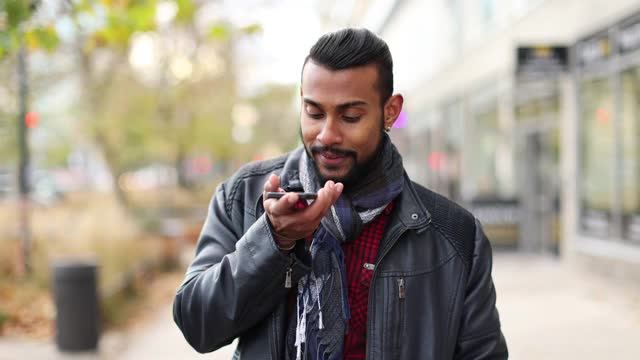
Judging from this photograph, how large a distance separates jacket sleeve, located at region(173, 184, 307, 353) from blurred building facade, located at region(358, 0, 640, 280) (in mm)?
11234

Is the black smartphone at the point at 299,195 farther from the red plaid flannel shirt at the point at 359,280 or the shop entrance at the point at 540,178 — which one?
the shop entrance at the point at 540,178

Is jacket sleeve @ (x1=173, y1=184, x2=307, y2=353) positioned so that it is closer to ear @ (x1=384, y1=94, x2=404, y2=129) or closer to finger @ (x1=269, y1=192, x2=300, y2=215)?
finger @ (x1=269, y1=192, x2=300, y2=215)

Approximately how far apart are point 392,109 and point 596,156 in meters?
12.9

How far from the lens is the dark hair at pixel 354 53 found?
213 cm

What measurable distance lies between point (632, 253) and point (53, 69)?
45.2 feet

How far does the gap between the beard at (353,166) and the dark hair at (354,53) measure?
0.16 metres

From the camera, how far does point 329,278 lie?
2160 millimetres

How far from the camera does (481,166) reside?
2255 centimetres

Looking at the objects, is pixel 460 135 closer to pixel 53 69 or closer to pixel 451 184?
pixel 451 184

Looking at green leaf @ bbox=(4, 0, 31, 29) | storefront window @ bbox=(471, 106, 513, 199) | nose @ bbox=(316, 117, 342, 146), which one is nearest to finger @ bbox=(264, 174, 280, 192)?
nose @ bbox=(316, 117, 342, 146)

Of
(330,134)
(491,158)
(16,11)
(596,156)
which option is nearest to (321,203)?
(330,134)

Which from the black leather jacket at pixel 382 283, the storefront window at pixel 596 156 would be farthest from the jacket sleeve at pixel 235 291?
the storefront window at pixel 596 156

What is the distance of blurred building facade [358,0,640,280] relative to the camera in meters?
13.1

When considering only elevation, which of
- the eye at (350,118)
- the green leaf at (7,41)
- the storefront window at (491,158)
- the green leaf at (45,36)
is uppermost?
the green leaf at (45,36)
